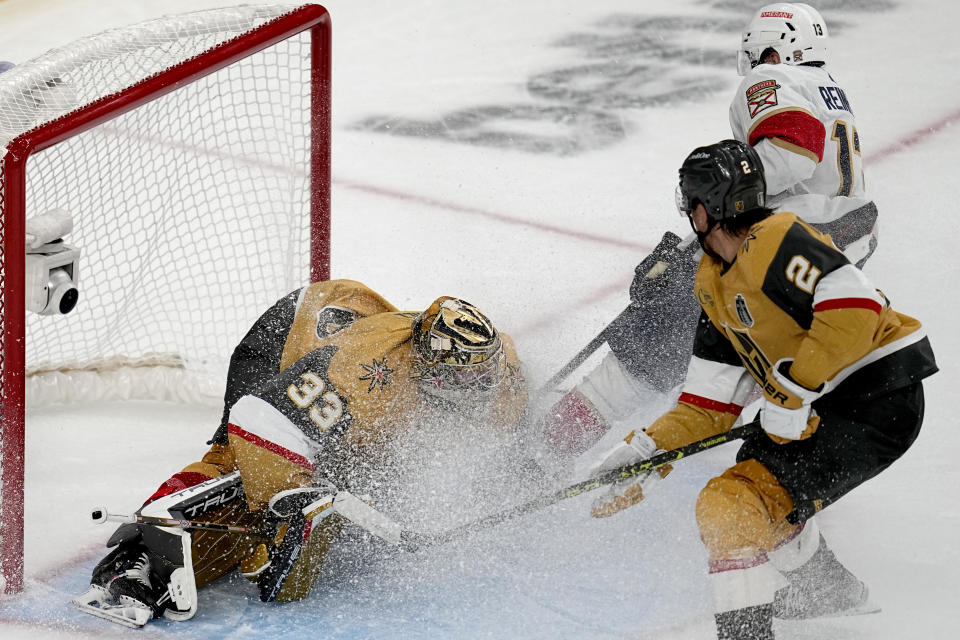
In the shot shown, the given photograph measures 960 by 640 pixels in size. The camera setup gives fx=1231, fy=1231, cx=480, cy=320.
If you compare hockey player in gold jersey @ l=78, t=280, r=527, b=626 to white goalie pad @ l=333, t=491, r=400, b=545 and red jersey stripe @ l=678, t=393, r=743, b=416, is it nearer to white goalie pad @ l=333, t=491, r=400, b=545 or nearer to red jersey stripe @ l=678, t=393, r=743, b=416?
white goalie pad @ l=333, t=491, r=400, b=545

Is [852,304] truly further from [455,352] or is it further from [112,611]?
[112,611]

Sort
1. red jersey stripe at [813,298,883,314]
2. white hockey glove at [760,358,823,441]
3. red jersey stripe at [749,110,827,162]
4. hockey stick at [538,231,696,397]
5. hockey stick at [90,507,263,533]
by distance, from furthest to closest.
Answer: hockey stick at [538,231,696,397] < red jersey stripe at [749,110,827,162] < hockey stick at [90,507,263,533] < white hockey glove at [760,358,823,441] < red jersey stripe at [813,298,883,314]

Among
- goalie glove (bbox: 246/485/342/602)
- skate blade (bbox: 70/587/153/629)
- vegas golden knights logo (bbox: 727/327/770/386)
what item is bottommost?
skate blade (bbox: 70/587/153/629)

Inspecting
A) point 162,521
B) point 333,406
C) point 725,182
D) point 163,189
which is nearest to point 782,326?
point 725,182

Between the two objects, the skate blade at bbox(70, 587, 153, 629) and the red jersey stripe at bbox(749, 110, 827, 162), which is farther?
the red jersey stripe at bbox(749, 110, 827, 162)

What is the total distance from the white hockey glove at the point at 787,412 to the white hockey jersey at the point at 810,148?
838 millimetres

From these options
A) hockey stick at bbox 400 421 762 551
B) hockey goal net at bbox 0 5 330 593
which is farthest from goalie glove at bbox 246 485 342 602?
hockey goal net at bbox 0 5 330 593

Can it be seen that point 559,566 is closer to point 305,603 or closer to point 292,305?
point 305,603

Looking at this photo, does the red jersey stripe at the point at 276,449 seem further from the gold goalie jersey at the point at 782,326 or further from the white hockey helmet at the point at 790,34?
the white hockey helmet at the point at 790,34

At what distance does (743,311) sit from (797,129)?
0.82m

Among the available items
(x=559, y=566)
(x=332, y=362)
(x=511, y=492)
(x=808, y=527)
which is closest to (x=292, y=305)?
(x=332, y=362)

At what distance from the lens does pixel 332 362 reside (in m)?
2.68

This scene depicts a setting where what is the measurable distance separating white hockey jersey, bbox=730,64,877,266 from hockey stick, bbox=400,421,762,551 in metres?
0.81

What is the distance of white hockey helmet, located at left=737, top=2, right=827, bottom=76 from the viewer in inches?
129
